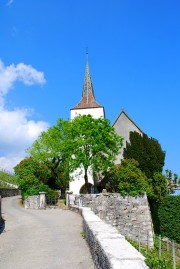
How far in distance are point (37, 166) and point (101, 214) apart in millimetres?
14599

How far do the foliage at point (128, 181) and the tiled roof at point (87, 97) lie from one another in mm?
18823

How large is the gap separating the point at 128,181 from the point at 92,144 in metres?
7.21

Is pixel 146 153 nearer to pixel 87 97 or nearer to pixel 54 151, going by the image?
pixel 54 151

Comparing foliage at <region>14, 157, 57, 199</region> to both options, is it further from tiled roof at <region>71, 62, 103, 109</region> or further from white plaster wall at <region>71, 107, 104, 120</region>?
tiled roof at <region>71, 62, 103, 109</region>

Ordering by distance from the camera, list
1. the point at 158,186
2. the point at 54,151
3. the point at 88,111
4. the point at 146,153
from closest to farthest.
A: the point at 158,186, the point at 146,153, the point at 54,151, the point at 88,111

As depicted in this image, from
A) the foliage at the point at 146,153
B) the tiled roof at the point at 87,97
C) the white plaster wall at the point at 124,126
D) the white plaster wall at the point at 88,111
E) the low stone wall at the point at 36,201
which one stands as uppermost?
the tiled roof at the point at 87,97

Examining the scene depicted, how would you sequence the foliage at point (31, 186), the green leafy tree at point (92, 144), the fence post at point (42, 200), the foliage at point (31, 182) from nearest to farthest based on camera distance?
1. the fence post at point (42, 200)
2. the foliage at point (31, 186)
3. the foliage at point (31, 182)
4. the green leafy tree at point (92, 144)

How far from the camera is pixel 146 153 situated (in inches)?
1278

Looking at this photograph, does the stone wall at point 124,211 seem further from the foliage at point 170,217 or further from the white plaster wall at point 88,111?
the white plaster wall at point 88,111

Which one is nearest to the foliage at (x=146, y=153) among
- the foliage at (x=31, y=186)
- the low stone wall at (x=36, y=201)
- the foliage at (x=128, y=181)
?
the foliage at (x=128, y=181)

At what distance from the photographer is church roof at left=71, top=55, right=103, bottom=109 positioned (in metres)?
46.9

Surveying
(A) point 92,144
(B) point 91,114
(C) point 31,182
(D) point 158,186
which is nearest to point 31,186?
(C) point 31,182

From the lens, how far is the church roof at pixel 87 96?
154 ft

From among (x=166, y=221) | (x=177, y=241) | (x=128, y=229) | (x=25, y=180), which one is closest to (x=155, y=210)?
(x=166, y=221)
